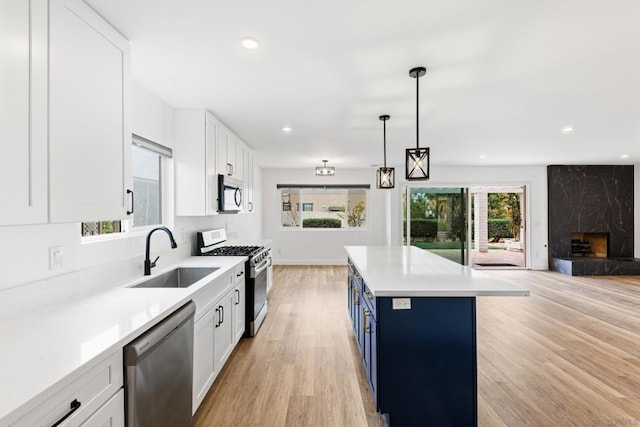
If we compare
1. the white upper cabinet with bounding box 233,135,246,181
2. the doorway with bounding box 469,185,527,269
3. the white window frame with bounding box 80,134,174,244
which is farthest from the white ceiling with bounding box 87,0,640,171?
the doorway with bounding box 469,185,527,269

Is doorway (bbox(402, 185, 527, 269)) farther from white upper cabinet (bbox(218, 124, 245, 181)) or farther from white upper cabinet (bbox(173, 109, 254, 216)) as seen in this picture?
white upper cabinet (bbox(173, 109, 254, 216))

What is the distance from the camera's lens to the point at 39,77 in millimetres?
1317

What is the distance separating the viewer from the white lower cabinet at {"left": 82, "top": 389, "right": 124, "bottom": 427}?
1.14m

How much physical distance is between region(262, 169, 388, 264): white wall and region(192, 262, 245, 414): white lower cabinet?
16.0ft

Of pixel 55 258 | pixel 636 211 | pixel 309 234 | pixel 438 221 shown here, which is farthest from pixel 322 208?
pixel 636 211

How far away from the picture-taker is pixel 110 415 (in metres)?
1.23

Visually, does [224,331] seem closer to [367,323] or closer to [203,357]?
[203,357]

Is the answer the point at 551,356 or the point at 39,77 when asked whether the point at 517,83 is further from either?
the point at 39,77

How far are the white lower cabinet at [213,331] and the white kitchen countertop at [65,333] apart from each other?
284 millimetres

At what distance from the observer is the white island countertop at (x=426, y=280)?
1910 mm

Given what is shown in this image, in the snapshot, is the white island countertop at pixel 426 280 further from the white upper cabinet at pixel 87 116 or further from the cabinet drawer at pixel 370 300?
the white upper cabinet at pixel 87 116

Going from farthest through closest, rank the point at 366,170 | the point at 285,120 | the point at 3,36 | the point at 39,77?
the point at 366,170 → the point at 285,120 → the point at 39,77 → the point at 3,36

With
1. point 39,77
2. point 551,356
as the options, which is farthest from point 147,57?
point 551,356

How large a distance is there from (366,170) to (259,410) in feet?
20.7
